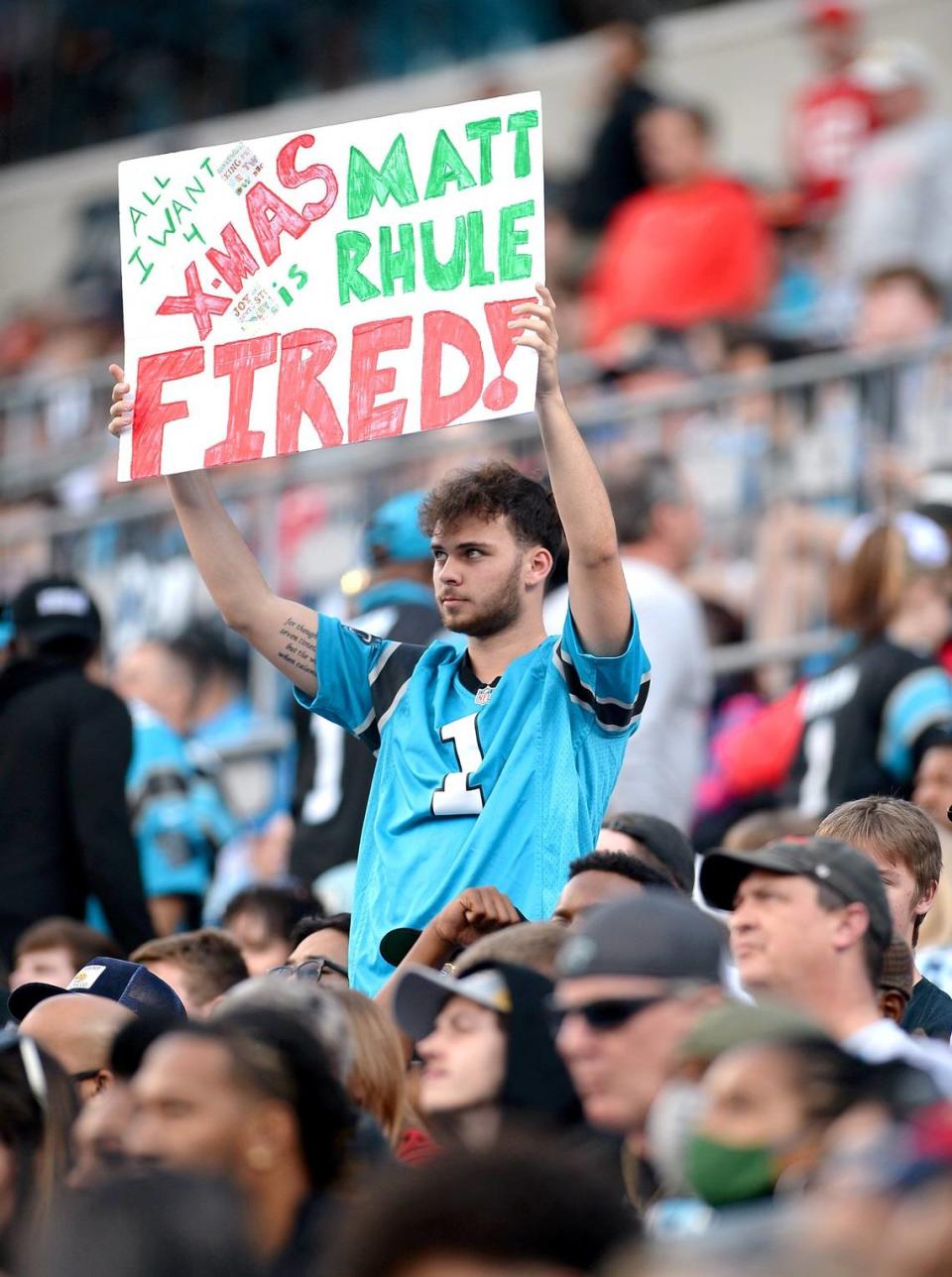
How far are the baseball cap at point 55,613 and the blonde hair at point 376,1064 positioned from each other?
332 cm

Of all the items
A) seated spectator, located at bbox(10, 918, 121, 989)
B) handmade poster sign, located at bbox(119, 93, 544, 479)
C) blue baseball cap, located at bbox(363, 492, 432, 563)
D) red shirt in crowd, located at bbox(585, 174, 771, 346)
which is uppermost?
red shirt in crowd, located at bbox(585, 174, 771, 346)

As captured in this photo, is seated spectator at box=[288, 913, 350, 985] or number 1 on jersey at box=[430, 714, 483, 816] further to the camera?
seated spectator at box=[288, 913, 350, 985]

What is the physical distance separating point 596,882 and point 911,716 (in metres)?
2.41

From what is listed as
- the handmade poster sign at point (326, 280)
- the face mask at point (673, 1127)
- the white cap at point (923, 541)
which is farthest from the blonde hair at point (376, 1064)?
the white cap at point (923, 541)

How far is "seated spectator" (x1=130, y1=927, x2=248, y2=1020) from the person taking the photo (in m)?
6.38

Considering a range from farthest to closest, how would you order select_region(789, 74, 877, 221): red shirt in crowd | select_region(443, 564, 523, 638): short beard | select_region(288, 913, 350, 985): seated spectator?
select_region(789, 74, 877, 221): red shirt in crowd < select_region(288, 913, 350, 985): seated spectator < select_region(443, 564, 523, 638): short beard

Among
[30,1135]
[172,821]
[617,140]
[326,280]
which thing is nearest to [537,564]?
[326,280]

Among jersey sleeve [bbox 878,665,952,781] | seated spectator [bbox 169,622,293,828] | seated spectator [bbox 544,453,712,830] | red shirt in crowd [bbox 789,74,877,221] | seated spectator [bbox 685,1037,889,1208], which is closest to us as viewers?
seated spectator [bbox 685,1037,889,1208]

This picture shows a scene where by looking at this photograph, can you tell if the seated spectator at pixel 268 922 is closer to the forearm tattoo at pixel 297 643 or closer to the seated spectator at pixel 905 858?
the forearm tattoo at pixel 297 643

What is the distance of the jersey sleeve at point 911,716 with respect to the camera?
7.49m

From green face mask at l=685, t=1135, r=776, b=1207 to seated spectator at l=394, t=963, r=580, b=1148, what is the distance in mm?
547

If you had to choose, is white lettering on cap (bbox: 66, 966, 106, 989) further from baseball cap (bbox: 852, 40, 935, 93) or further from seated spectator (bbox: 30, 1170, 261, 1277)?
baseball cap (bbox: 852, 40, 935, 93)

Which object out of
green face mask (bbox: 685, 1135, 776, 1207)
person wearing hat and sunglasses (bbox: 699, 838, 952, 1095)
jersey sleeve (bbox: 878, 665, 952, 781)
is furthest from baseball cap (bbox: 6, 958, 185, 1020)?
jersey sleeve (bbox: 878, 665, 952, 781)

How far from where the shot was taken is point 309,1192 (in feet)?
12.8
